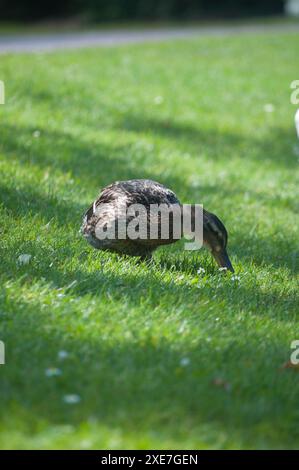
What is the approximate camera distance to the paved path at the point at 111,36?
16333mm

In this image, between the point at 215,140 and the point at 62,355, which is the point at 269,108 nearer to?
the point at 215,140

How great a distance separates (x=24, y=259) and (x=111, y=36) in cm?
1612

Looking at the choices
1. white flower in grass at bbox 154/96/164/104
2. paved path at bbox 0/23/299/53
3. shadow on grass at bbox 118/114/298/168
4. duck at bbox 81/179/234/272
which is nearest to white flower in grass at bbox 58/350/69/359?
duck at bbox 81/179/234/272

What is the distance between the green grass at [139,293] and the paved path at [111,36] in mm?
5843

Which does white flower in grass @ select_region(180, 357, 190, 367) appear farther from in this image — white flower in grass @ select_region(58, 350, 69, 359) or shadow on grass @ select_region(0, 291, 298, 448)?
white flower in grass @ select_region(58, 350, 69, 359)

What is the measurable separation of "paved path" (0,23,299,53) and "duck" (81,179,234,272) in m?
9.57

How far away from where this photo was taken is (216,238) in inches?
205

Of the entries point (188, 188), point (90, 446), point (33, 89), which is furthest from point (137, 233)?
point (33, 89)

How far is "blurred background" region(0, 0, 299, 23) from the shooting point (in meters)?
25.2

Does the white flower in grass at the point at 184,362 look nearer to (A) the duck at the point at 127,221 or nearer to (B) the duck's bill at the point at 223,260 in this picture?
(A) the duck at the point at 127,221

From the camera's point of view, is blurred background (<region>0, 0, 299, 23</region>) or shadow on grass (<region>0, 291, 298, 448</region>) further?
blurred background (<region>0, 0, 299, 23</region>)

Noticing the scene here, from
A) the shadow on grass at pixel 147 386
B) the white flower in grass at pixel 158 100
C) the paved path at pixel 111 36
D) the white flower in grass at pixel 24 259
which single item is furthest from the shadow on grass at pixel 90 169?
the paved path at pixel 111 36

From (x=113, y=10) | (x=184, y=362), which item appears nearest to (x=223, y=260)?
(x=184, y=362)

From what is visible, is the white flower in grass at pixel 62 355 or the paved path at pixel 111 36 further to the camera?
the paved path at pixel 111 36
